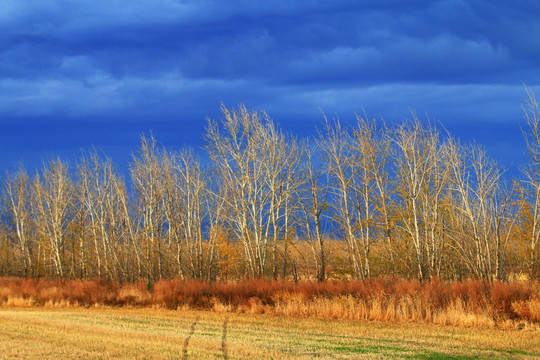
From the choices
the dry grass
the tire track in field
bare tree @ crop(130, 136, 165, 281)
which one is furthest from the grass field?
bare tree @ crop(130, 136, 165, 281)

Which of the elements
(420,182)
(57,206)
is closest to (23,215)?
(57,206)

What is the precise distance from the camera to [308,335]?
1395cm

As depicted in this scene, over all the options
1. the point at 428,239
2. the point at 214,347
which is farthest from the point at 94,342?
the point at 428,239

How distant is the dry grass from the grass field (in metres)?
0.99

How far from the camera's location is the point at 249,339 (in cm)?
1282

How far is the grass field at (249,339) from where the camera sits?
10695 millimetres

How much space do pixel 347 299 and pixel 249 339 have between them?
6.72 meters

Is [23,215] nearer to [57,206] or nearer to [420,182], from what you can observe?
[57,206]

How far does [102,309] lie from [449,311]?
15124mm

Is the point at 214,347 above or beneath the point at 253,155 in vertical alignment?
beneath

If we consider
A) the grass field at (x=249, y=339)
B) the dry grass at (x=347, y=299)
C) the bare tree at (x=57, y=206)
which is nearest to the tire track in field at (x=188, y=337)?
the grass field at (x=249, y=339)

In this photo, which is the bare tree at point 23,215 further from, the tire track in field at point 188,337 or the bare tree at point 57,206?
the tire track in field at point 188,337

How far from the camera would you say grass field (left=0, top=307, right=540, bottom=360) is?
10.7m

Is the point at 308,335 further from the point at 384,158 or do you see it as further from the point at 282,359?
the point at 384,158
